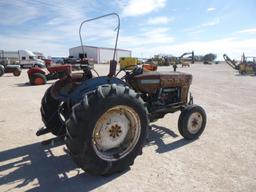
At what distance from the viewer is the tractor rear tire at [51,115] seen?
14.0 ft

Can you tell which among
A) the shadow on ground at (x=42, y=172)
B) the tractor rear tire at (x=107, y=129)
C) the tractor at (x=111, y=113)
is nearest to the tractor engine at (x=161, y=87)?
the tractor at (x=111, y=113)

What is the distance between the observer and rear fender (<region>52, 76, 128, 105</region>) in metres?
3.74

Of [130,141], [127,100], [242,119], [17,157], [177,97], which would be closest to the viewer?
[127,100]

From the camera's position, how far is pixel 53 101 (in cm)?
A: 443

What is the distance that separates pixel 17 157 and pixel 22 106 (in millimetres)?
4109

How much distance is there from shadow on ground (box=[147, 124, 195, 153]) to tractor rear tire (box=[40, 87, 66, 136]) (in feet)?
5.28

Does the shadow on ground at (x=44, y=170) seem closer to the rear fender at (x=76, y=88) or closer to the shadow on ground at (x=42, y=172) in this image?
the shadow on ground at (x=42, y=172)

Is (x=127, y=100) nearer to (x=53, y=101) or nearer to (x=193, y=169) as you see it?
(x=193, y=169)

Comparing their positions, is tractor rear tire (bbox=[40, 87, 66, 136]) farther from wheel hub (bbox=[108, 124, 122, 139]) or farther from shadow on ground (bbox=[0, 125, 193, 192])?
wheel hub (bbox=[108, 124, 122, 139])

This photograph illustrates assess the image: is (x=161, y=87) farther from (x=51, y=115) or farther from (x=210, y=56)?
(x=210, y=56)

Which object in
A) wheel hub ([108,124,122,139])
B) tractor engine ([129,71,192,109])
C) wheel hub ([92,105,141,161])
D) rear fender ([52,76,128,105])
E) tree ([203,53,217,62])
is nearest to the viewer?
wheel hub ([92,105,141,161])

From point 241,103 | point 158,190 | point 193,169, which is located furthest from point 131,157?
point 241,103

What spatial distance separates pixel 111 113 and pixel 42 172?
1.25m

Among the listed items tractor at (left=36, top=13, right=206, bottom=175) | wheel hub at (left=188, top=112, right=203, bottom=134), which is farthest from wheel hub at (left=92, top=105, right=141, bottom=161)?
wheel hub at (left=188, top=112, right=203, bottom=134)
